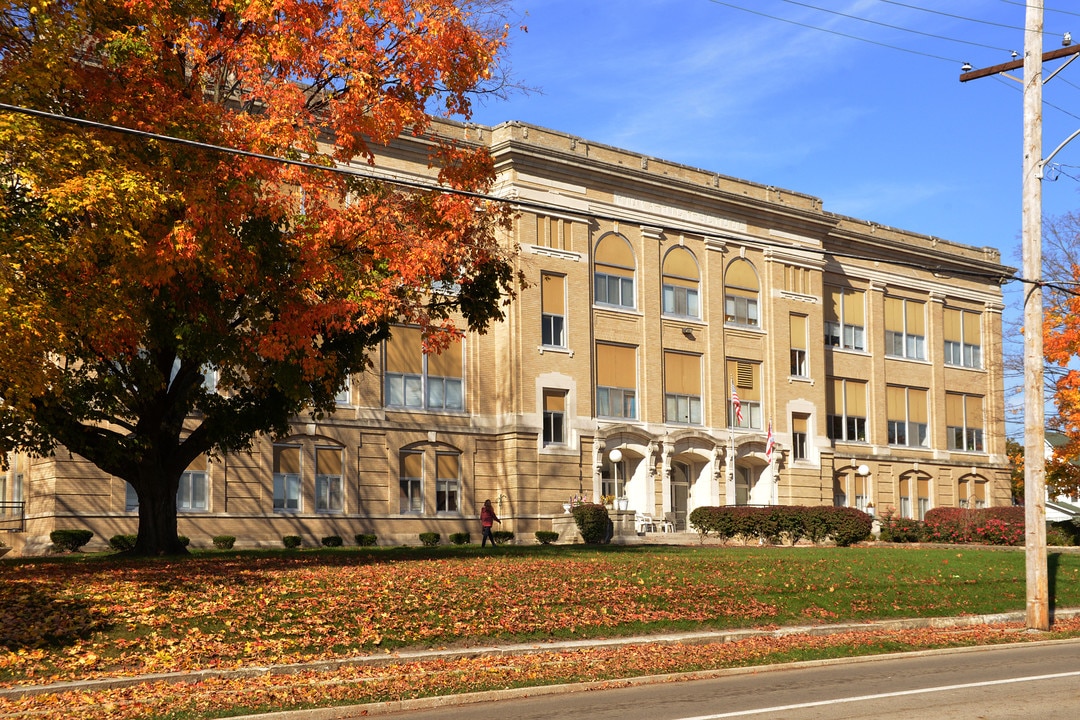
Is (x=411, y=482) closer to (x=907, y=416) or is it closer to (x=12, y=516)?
(x=12, y=516)

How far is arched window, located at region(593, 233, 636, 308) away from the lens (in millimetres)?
47906

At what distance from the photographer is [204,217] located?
64.6 ft

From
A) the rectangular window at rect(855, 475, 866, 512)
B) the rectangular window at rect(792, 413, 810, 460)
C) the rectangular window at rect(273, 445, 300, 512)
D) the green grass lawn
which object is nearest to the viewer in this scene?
the green grass lawn

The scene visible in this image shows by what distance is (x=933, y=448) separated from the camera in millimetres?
61875

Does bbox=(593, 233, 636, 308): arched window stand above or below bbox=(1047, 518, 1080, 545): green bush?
above

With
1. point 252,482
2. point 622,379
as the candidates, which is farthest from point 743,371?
point 252,482

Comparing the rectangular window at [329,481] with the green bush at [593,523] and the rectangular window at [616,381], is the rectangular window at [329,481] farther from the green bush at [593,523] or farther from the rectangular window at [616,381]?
the rectangular window at [616,381]

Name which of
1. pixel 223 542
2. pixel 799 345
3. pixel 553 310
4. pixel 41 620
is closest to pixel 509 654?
pixel 41 620

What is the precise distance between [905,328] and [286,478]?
34.5 meters

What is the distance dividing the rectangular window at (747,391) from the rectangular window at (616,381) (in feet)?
17.1

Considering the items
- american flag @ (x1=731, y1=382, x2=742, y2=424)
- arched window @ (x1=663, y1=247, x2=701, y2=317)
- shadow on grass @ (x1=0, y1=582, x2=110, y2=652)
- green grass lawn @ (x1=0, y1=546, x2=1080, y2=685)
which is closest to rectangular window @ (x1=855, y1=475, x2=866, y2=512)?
american flag @ (x1=731, y1=382, x2=742, y2=424)

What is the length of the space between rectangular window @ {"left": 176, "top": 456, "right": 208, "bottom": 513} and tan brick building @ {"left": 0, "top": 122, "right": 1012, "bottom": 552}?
71mm

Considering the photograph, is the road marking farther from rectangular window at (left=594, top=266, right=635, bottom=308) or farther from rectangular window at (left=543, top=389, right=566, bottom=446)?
rectangular window at (left=594, top=266, right=635, bottom=308)

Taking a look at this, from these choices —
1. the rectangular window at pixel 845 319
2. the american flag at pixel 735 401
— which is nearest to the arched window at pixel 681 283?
the american flag at pixel 735 401
